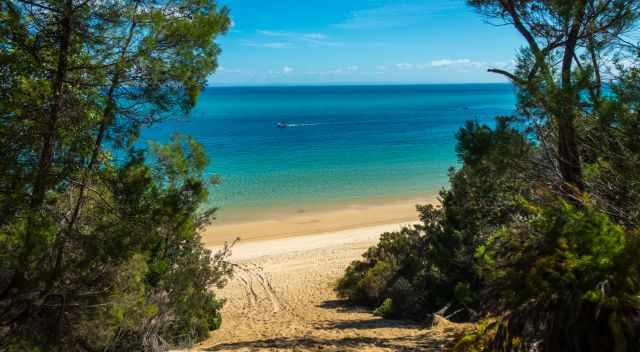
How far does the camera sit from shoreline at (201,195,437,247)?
971 inches

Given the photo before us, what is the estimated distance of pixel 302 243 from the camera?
2342cm

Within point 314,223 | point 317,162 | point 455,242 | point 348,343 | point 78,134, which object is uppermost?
point 78,134

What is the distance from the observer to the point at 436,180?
3838 centimetres

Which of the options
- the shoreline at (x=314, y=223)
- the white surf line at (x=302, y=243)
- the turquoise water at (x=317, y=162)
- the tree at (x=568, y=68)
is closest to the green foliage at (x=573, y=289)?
the tree at (x=568, y=68)

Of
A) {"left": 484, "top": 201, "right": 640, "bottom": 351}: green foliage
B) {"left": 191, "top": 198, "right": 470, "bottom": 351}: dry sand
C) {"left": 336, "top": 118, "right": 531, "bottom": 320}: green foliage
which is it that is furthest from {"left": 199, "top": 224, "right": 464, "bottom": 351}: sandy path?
{"left": 484, "top": 201, "right": 640, "bottom": 351}: green foliage

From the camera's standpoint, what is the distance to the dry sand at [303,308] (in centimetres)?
868

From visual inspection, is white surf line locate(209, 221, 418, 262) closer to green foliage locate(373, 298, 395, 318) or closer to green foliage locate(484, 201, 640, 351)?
green foliage locate(373, 298, 395, 318)

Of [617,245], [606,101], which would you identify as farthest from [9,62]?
[606,101]

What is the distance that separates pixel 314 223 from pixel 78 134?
22023 mm

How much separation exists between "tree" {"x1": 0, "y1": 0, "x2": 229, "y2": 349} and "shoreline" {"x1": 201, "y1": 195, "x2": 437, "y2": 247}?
16867 millimetres

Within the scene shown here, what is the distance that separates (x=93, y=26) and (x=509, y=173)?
5.91 metres

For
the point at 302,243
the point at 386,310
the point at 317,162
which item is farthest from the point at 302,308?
the point at 317,162

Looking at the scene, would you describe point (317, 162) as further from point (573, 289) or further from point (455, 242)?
point (573, 289)

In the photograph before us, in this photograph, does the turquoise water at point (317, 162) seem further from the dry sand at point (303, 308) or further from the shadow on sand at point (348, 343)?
the shadow on sand at point (348, 343)
